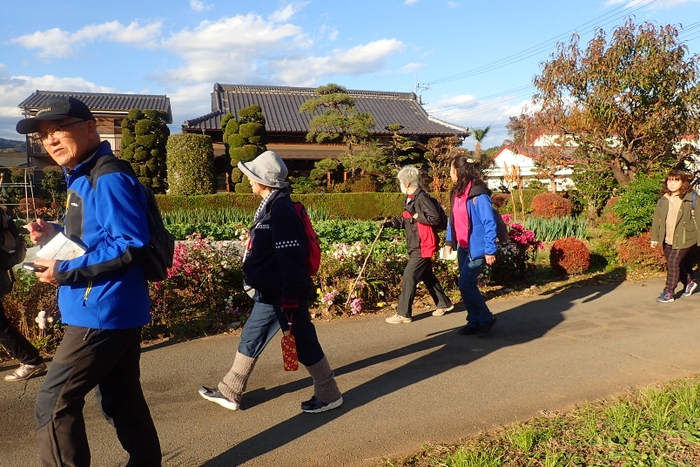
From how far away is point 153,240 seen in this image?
2.65 metres

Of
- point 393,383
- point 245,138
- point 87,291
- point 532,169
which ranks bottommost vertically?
point 393,383

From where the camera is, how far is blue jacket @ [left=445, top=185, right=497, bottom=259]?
5285mm

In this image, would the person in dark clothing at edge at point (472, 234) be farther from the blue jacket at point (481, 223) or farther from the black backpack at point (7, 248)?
the black backpack at point (7, 248)

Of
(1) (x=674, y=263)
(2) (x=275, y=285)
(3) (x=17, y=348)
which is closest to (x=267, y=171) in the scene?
(2) (x=275, y=285)

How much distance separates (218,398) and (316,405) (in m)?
0.68

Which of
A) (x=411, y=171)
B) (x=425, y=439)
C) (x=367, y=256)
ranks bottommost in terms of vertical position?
(x=425, y=439)

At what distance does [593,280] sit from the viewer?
27.0 feet

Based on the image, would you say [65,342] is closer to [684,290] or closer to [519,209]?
[684,290]

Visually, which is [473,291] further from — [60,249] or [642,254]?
[642,254]

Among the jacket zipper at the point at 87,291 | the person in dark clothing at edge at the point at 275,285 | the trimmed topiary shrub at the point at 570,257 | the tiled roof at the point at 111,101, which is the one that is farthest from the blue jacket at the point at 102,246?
the tiled roof at the point at 111,101

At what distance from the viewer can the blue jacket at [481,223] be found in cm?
529

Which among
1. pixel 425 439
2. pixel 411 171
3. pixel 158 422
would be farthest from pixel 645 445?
pixel 411 171

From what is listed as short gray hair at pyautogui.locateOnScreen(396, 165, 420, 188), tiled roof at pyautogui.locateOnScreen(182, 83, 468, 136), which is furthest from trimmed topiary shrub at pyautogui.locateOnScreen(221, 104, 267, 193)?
short gray hair at pyautogui.locateOnScreen(396, 165, 420, 188)

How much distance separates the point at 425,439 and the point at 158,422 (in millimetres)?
1709
